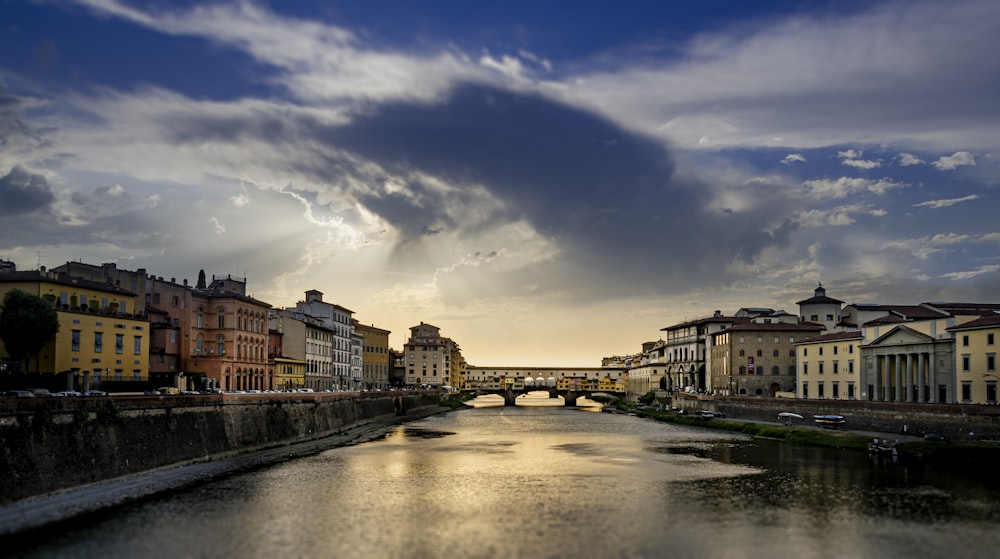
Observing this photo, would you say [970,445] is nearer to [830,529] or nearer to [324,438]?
[830,529]

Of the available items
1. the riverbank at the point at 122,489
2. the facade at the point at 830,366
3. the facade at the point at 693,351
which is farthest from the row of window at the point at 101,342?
the facade at the point at 693,351

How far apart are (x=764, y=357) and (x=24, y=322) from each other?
10025cm

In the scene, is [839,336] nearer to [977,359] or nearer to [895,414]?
[977,359]

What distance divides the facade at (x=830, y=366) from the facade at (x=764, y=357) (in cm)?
1335

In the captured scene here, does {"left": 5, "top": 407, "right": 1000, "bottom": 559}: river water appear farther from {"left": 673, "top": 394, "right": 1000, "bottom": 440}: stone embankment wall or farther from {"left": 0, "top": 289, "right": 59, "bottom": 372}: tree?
{"left": 0, "top": 289, "right": 59, "bottom": 372}: tree

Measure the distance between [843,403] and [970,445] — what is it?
1011 inches

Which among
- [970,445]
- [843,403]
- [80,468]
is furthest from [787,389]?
[80,468]

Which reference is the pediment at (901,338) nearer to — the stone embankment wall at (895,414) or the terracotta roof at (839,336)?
the terracotta roof at (839,336)

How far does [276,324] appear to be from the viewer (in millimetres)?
113375

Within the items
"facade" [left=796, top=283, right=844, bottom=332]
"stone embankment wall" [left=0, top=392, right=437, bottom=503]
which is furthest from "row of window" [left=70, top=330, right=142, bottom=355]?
"facade" [left=796, top=283, right=844, bottom=332]

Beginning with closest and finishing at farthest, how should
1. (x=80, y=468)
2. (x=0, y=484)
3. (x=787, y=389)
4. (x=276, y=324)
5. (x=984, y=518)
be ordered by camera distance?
(x=0, y=484) < (x=984, y=518) < (x=80, y=468) < (x=276, y=324) < (x=787, y=389)

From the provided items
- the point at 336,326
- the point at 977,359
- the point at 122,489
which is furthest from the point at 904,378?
the point at 336,326

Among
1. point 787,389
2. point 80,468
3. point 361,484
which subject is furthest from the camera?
point 787,389

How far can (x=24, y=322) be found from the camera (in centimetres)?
6031
